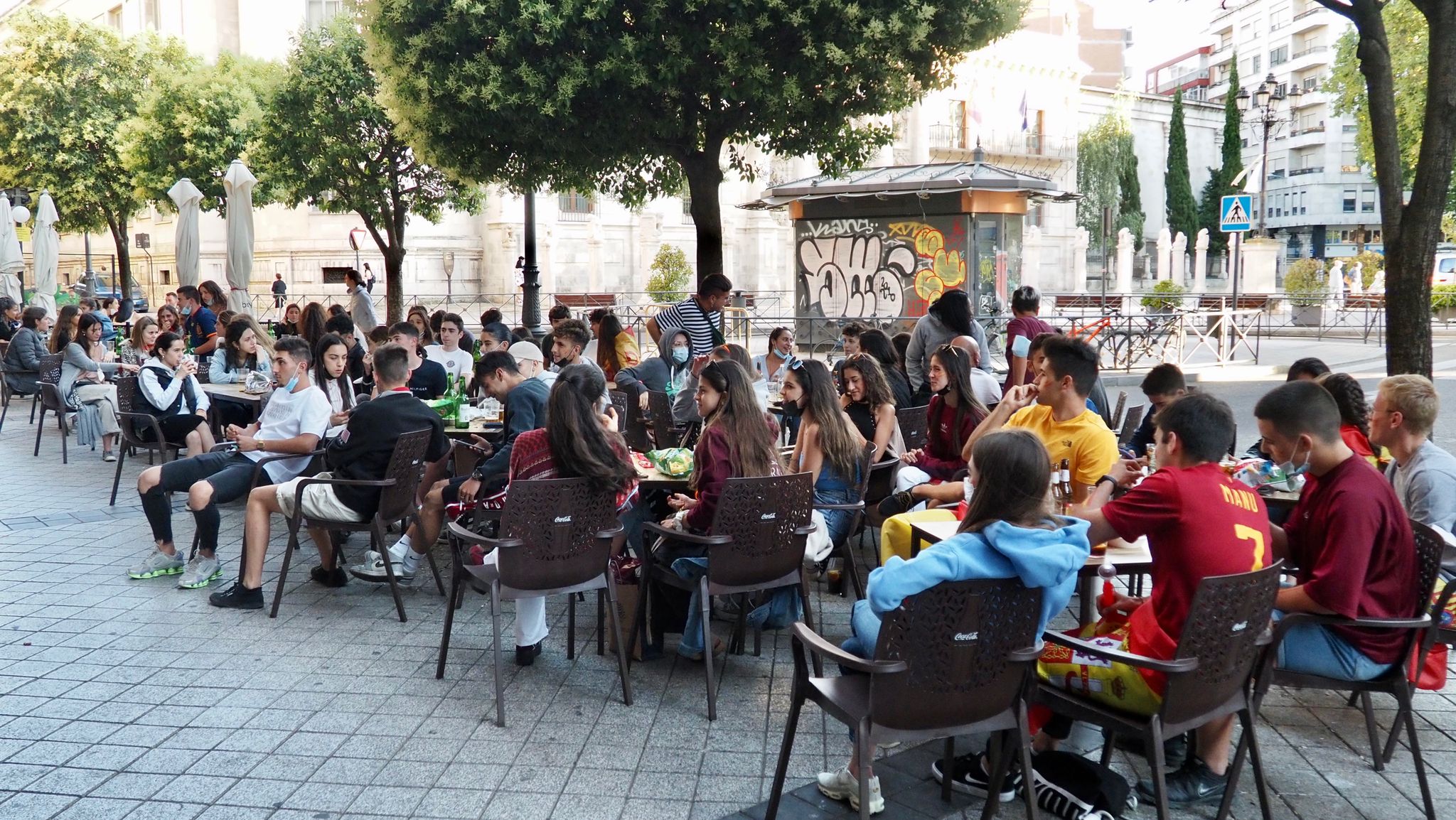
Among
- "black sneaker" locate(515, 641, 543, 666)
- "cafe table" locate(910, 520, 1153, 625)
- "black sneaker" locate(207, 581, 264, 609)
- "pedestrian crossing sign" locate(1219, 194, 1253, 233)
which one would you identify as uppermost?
"pedestrian crossing sign" locate(1219, 194, 1253, 233)

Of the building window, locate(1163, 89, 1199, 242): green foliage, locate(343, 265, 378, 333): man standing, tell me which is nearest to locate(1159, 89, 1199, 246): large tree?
locate(1163, 89, 1199, 242): green foliage

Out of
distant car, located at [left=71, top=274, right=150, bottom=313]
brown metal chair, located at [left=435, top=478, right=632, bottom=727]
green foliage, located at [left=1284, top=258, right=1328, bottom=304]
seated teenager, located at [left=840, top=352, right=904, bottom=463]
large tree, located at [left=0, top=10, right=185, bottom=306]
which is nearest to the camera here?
brown metal chair, located at [left=435, top=478, right=632, bottom=727]

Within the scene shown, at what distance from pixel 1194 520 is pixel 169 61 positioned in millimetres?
33431

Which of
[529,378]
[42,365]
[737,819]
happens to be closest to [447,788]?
[737,819]

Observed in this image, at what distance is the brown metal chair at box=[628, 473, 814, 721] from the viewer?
4.56m

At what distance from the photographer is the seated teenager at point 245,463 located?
622cm

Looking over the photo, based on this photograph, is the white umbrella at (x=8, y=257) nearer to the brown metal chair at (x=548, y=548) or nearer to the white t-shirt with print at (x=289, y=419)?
the white t-shirt with print at (x=289, y=419)

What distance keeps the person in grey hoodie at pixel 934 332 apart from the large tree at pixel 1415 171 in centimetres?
284

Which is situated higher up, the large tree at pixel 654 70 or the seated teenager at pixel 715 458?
the large tree at pixel 654 70

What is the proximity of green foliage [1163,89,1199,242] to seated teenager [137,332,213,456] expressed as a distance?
60551 mm

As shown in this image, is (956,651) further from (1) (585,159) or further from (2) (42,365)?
(2) (42,365)

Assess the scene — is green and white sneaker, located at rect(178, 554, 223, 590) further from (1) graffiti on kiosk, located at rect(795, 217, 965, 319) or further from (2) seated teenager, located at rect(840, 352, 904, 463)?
(1) graffiti on kiosk, located at rect(795, 217, 965, 319)

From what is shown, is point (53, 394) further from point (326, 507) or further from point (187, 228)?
point (326, 507)

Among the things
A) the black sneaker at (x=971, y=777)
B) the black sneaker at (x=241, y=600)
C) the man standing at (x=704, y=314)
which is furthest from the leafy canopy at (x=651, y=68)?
the black sneaker at (x=971, y=777)
